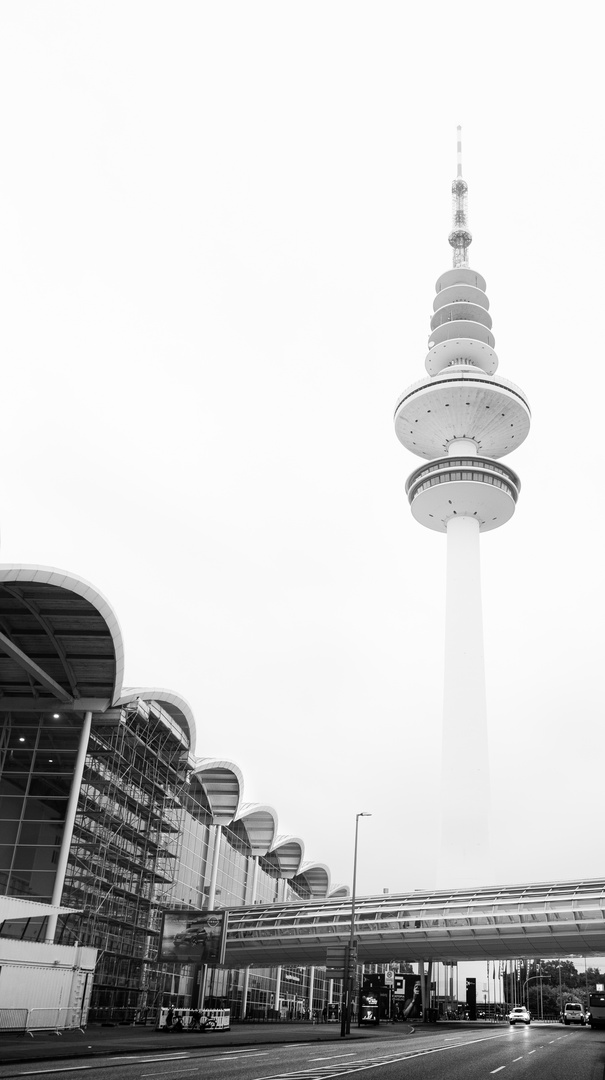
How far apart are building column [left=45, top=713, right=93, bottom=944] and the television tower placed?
44.8 meters

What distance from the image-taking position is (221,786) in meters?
60.8

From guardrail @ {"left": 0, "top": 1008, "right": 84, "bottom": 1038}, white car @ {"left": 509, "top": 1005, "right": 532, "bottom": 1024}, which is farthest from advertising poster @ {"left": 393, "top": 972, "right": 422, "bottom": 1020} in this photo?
guardrail @ {"left": 0, "top": 1008, "right": 84, "bottom": 1038}

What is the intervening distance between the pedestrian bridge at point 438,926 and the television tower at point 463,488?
2077 cm

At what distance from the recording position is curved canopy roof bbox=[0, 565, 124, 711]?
3397 centimetres

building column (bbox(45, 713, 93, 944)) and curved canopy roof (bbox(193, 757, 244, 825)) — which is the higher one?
curved canopy roof (bbox(193, 757, 244, 825))

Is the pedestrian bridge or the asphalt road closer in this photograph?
the asphalt road

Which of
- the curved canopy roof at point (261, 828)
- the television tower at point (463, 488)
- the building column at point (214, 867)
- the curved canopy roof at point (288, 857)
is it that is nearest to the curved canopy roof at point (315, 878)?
the curved canopy roof at point (288, 857)

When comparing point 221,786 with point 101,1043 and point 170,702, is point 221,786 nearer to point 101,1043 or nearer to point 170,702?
point 170,702

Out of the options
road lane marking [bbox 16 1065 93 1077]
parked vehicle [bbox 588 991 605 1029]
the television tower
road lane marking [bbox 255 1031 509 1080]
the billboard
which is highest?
the television tower

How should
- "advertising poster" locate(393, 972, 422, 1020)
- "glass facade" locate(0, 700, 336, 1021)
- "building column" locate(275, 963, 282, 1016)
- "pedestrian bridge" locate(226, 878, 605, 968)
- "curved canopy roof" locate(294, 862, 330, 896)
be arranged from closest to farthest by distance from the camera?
"glass facade" locate(0, 700, 336, 1021)
"pedestrian bridge" locate(226, 878, 605, 968)
"advertising poster" locate(393, 972, 422, 1020)
"building column" locate(275, 963, 282, 1016)
"curved canopy roof" locate(294, 862, 330, 896)

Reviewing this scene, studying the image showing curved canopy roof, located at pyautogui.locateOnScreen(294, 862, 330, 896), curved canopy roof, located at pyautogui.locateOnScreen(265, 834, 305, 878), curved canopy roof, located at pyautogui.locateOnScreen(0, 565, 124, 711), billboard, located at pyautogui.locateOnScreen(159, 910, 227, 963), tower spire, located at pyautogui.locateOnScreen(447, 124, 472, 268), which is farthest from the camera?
tower spire, located at pyautogui.locateOnScreen(447, 124, 472, 268)

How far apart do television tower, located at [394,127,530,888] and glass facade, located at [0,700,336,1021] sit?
27458mm

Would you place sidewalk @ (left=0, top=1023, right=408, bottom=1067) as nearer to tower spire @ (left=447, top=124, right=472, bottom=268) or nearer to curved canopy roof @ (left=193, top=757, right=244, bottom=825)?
curved canopy roof @ (left=193, top=757, right=244, bottom=825)

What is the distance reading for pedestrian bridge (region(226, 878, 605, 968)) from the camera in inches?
1876
